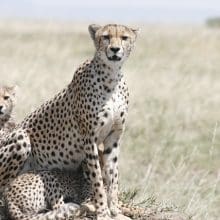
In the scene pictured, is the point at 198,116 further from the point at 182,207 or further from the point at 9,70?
the point at 182,207

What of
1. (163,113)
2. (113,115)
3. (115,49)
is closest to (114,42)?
(115,49)

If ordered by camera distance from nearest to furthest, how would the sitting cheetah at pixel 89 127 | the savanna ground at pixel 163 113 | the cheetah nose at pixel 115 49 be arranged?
the cheetah nose at pixel 115 49 → the sitting cheetah at pixel 89 127 → the savanna ground at pixel 163 113

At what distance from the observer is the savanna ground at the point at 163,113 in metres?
6.43

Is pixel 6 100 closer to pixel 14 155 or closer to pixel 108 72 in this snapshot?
pixel 14 155

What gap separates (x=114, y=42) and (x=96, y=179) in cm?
84

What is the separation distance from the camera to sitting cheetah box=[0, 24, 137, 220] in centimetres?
456

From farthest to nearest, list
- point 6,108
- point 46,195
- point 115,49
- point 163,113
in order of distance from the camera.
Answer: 1. point 163,113
2. point 6,108
3. point 46,195
4. point 115,49

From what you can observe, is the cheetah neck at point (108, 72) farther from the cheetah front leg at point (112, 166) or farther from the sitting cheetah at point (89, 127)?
the cheetah front leg at point (112, 166)

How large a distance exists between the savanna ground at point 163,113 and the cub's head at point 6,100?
111 cm

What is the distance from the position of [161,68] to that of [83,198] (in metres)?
9.11

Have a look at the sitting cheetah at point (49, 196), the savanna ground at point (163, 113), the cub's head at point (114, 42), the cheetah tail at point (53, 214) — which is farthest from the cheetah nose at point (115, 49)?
the savanna ground at point (163, 113)

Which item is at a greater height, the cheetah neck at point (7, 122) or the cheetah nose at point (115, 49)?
the cheetah nose at point (115, 49)

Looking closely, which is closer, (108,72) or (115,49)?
(115,49)

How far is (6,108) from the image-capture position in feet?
18.2
